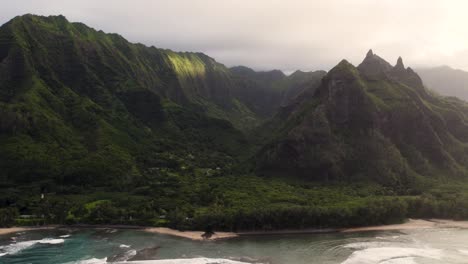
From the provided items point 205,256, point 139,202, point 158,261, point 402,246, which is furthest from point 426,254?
point 139,202

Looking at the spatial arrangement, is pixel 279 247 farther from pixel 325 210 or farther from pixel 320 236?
pixel 325 210

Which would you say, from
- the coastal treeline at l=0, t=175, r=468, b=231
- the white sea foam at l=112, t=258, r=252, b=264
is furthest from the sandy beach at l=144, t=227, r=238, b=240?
the white sea foam at l=112, t=258, r=252, b=264

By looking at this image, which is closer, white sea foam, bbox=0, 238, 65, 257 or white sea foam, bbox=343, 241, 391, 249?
white sea foam, bbox=0, 238, 65, 257

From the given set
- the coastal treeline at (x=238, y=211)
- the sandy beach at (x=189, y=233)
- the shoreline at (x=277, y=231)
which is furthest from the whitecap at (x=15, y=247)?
the sandy beach at (x=189, y=233)

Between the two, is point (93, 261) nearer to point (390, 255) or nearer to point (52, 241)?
point (52, 241)

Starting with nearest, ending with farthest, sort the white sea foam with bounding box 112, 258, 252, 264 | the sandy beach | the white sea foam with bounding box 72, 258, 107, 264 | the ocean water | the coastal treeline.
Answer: the white sea foam with bounding box 112, 258, 252, 264 → the white sea foam with bounding box 72, 258, 107, 264 → the ocean water → the sandy beach → the coastal treeline

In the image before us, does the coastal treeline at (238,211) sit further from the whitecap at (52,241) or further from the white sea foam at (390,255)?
the white sea foam at (390,255)

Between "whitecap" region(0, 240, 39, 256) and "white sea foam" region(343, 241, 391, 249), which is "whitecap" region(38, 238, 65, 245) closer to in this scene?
"whitecap" region(0, 240, 39, 256)

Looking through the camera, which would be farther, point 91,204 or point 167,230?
point 91,204
